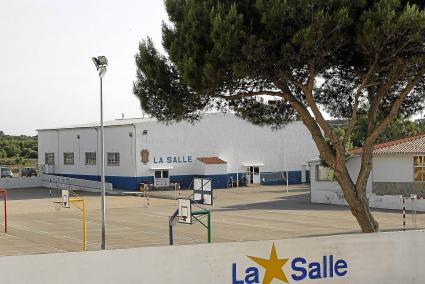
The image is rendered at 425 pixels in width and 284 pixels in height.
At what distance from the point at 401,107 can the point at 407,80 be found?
98.9 inches

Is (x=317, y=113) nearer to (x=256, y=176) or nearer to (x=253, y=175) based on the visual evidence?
(x=253, y=175)

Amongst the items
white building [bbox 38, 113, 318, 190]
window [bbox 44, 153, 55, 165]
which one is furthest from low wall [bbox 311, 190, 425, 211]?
window [bbox 44, 153, 55, 165]

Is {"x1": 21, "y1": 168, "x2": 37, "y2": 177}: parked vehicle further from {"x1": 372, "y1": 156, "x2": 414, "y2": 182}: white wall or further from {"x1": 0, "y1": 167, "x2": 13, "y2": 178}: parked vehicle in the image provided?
{"x1": 372, "y1": 156, "x2": 414, "y2": 182}: white wall

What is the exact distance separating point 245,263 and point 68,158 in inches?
2270

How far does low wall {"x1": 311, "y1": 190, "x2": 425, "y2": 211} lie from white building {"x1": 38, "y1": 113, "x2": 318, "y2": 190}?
16396 millimetres

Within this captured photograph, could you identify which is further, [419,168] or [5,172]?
[5,172]

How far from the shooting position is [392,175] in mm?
43406

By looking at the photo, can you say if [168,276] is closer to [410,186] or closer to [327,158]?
[327,158]

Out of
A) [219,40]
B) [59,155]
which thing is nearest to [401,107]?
[219,40]

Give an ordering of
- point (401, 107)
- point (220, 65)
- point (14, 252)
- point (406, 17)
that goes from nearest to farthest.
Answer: point (406, 17), point (220, 65), point (401, 107), point (14, 252)

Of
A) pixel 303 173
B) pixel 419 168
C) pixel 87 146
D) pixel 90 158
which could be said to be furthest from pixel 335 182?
pixel 87 146

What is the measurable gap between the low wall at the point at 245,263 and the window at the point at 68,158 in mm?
56129

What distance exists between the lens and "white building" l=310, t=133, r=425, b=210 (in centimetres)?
4203

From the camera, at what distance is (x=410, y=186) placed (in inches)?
1677
